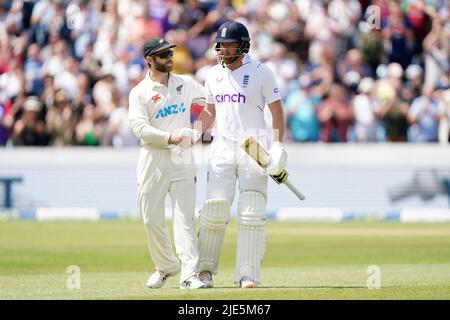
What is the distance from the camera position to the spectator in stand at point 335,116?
67.5 feet

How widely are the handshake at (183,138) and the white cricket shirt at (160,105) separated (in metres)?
0.12

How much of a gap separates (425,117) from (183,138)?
10919mm

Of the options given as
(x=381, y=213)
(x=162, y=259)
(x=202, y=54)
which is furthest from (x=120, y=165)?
(x=162, y=259)

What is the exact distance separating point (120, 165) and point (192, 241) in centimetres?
1071

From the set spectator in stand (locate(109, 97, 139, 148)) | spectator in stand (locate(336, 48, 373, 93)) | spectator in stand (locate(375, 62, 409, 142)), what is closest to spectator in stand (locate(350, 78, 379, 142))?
spectator in stand (locate(375, 62, 409, 142))

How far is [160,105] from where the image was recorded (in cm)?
1042

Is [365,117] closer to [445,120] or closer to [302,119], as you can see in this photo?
[302,119]

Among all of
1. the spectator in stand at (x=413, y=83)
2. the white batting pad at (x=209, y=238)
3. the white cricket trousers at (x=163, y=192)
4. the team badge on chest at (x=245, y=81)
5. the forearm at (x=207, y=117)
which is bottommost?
the white batting pad at (x=209, y=238)

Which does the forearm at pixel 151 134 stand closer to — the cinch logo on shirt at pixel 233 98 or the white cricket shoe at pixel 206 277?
the cinch logo on shirt at pixel 233 98

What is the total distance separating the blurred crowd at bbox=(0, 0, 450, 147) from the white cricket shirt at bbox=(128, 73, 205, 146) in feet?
33.7

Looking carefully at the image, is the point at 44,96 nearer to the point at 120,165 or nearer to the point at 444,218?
the point at 120,165

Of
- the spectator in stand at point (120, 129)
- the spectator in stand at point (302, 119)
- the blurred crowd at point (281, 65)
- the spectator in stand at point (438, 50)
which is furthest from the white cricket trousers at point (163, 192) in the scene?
the spectator in stand at point (438, 50)

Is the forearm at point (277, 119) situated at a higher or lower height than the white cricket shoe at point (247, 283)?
higher

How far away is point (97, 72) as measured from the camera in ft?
72.9
